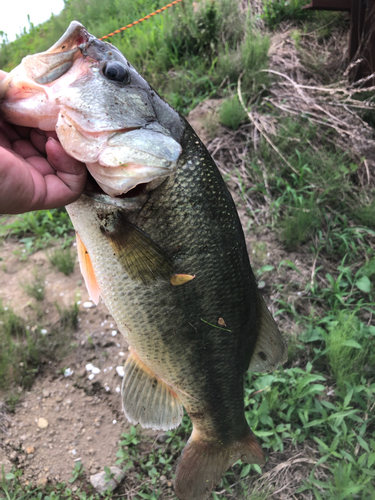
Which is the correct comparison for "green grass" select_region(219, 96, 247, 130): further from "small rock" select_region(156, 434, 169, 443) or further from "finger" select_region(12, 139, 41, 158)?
"small rock" select_region(156, 434, 169, 443)

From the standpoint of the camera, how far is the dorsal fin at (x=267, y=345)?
1.77 meters

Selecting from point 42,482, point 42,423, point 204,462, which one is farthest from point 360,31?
point 42,482

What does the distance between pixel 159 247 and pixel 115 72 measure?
0.67m

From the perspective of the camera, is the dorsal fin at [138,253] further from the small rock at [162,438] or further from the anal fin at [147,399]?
the small rock at [162,438]

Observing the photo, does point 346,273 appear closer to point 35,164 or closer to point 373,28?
point 35,164

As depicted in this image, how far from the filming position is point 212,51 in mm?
4383

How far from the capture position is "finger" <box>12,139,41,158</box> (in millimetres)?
1398

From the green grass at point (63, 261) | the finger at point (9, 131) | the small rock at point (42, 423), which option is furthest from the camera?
the green grass at point (63, 261)

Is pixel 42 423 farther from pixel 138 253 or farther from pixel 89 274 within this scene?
pixel 138 253

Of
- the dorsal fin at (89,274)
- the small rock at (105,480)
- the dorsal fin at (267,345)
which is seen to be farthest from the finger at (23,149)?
the small rock at (105,480)

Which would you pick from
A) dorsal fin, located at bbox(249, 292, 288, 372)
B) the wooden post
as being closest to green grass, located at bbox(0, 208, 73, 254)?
dorsal fin, located at bbox(249, 292, 288, 372)

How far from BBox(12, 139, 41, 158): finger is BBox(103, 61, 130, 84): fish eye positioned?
426 millimetres

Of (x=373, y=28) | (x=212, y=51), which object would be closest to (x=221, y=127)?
(x=212, y=51)

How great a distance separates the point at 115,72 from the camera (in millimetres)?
1292
